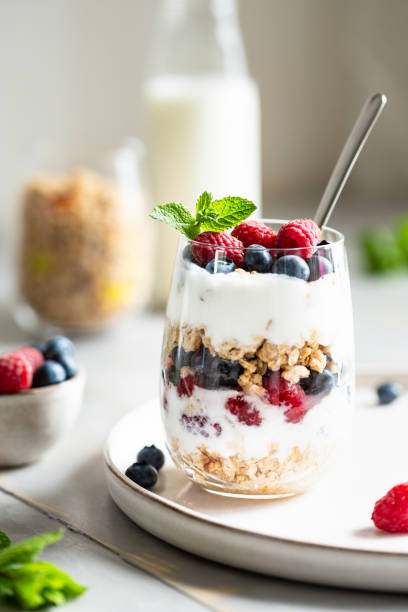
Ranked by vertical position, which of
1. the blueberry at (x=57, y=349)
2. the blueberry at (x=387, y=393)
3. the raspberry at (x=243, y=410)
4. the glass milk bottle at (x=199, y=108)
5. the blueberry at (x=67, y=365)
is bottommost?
the blueberry at (x=387, y=393)

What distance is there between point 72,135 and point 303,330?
3.50 ft

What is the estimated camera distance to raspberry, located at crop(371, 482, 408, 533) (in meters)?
0.74

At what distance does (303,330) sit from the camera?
765mm

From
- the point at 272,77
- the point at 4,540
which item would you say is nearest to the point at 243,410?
the point at 4,540

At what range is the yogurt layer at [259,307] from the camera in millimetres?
753

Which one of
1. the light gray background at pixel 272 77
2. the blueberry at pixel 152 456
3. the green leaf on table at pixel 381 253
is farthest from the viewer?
the light gray background at pixel 272 77

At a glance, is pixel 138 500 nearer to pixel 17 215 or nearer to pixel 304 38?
pixel 17 215

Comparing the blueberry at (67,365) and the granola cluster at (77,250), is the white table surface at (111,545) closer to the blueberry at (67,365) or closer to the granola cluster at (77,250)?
the blueberry at (67,365)

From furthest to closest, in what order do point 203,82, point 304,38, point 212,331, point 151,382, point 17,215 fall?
1. point 304,38
2. point 203,82
3. point 17,215
4. point 151,382
5. point 212,331

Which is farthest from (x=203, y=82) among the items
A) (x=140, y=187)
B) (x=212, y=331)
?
(x=212, y=331)

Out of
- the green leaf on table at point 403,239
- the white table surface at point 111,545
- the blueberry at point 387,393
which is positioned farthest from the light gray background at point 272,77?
the blueberry at point 387,393

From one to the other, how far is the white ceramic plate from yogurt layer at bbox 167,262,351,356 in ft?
0.52

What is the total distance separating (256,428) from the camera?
2.52 feet

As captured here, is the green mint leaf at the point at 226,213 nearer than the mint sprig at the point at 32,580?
Result: No
